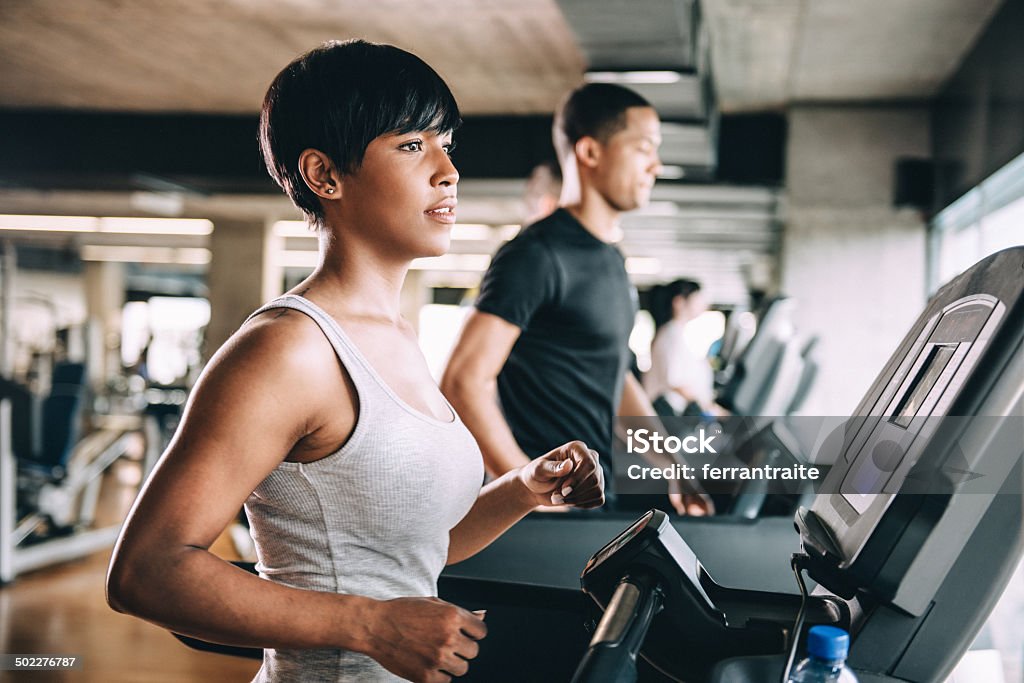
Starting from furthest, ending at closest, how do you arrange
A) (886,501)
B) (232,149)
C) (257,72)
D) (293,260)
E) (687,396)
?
(293,260)
(232,149)
(257,72)
(687,396)
(886,501)

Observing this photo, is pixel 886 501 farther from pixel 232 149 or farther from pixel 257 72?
pixel 232 149

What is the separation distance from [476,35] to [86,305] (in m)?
13.3

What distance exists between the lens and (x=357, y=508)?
2.53 ft

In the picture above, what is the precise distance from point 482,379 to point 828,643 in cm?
97

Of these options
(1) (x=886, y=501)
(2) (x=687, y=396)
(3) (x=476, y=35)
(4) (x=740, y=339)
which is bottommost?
(2) (x=687, y=396)

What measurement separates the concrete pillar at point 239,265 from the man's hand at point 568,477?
9.61 m

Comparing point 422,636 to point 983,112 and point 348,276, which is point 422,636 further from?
point 983,112

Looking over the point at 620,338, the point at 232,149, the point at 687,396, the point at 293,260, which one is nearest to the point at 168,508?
the point at 620,338

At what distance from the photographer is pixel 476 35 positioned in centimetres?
496

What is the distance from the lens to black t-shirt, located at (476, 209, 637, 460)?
1600 mm

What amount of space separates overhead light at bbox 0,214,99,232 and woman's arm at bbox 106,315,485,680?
11409mm

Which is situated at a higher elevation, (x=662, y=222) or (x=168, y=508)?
(x=168, y=508)

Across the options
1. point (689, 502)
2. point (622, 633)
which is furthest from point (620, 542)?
point (689, 502)

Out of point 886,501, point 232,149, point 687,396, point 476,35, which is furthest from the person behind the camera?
point 232,149
